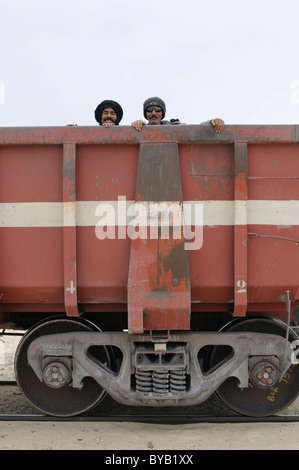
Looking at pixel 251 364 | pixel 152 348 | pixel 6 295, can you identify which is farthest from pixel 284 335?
pixel 6 295

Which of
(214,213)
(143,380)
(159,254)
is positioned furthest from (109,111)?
(143,380)

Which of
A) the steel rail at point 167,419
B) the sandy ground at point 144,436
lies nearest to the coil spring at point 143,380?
the sandy ground at point 144,436

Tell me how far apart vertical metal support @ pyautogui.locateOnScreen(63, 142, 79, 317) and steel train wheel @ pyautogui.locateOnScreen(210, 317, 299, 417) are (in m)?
1.53

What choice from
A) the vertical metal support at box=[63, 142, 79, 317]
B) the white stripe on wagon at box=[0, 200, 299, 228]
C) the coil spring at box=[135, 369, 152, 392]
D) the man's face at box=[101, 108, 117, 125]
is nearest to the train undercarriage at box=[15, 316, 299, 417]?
the coil spring at box=[135, 369, 152, 392]

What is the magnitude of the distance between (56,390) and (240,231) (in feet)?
7.87

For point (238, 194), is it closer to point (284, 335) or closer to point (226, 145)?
point (226, 145)

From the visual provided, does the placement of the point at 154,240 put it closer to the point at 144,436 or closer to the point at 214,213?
the point at 214,213

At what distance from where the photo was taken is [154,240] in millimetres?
3303

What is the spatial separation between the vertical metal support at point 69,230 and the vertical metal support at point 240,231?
1.41 metres

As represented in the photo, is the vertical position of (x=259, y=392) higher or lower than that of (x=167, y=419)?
higher

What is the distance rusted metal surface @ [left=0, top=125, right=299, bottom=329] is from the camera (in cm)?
335

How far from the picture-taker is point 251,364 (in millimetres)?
3484
